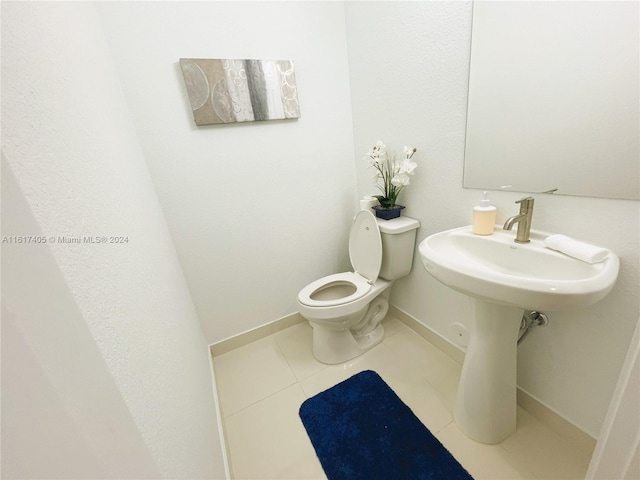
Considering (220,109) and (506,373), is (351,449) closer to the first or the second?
(506,373)

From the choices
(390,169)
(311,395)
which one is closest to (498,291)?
(390,169)

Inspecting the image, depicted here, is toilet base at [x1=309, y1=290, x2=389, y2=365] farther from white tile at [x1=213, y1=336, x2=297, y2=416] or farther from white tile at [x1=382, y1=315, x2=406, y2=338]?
white tile at [x1=213, y1=336, x2=297, y2=416]

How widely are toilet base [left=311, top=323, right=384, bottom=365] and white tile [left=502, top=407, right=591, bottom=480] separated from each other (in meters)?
0.76

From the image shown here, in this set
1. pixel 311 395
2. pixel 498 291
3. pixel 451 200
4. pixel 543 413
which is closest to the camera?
pixel 498 291

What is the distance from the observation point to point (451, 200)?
47.9 inches

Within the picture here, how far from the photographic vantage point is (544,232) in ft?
3.03

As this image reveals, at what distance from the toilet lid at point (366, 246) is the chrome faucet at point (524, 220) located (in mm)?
630

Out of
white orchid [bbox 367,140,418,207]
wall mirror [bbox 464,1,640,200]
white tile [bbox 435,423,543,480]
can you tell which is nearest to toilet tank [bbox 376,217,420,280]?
white orchid [bbox 367,140,418,207]

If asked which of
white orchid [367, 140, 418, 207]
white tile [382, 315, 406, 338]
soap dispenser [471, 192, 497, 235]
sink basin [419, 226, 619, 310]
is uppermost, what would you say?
white orchid [367, 140, 418, 207]

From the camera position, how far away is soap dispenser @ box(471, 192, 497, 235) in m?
0.99

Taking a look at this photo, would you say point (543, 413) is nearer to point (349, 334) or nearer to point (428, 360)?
point (428, 360)

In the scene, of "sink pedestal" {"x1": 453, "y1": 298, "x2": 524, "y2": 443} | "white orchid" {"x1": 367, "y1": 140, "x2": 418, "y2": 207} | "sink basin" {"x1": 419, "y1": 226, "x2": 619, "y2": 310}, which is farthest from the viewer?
Answer: "white orchid" {"x1": 367, "y1": 140, "x2": 418, "y2": 207}

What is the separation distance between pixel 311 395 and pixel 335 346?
281 mm

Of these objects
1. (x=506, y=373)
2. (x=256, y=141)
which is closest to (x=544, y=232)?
(x=506, y=373)
